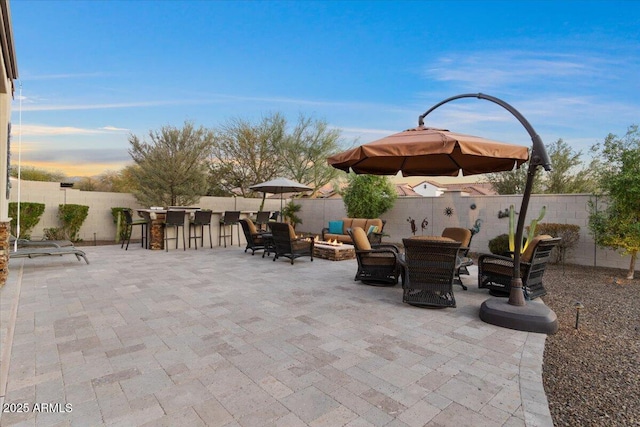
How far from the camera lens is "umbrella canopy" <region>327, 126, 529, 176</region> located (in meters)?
3.64

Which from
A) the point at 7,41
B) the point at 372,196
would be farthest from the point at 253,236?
the point at 7,41

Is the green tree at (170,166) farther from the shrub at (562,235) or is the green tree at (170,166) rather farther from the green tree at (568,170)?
the green tree at (568,170)

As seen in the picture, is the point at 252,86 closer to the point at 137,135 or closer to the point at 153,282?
the point at 137,135

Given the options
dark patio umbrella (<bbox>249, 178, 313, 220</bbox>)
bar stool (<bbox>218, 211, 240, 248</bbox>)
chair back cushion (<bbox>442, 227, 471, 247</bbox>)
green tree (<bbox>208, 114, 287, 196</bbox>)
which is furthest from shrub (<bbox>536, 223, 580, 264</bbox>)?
green tree (<bbox>208, 114, 287, 196</bbox>)

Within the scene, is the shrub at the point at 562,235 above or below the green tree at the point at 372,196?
below

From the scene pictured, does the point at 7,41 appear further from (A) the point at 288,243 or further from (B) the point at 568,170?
Answer: (B) the point at 568,170

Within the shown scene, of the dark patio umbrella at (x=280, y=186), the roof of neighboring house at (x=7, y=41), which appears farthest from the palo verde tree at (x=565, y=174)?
the roof of neighboring house at (x=7, y=41)

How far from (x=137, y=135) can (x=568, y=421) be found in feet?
48.3

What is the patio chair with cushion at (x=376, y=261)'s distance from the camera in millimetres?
4992

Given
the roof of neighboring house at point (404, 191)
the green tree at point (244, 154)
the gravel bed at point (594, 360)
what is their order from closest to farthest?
the gravel bed at point (594, 360) < the green tree at point (244, 154) < the roof of neighboring house at point (404, 191)

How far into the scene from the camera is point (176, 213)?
8617 millimetres

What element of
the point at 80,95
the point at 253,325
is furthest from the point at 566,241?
the point at 80,95

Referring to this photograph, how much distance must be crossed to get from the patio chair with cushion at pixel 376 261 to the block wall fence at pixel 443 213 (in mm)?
5658

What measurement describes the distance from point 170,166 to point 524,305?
41.7 ft
